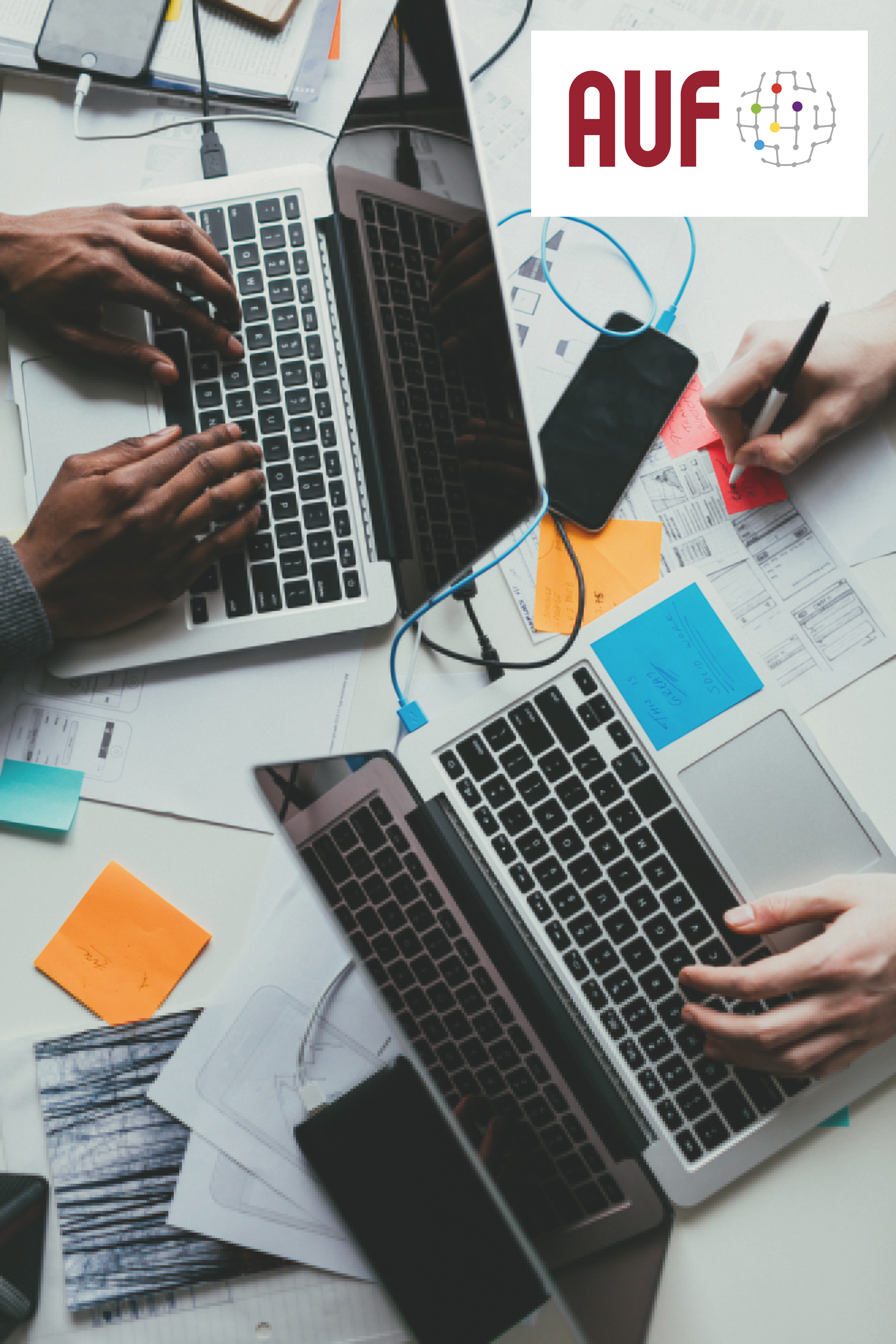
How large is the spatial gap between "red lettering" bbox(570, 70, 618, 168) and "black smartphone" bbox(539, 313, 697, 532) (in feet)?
0.67

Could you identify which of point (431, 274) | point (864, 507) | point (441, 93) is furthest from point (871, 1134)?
point (441, 93)

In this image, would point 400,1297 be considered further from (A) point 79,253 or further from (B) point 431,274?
(A) point 79,253

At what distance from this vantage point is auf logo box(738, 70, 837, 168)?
1.00 meters

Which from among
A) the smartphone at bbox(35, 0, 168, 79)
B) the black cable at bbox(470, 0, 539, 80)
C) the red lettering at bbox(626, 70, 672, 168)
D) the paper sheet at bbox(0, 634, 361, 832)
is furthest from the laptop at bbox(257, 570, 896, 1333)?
the smartphone at bbox(35, 0, 168, 79)

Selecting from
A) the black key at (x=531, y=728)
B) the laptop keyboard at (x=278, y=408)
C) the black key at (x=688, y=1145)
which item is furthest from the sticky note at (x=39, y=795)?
the black key at (x=688, y=1145)

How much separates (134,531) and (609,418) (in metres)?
0.52

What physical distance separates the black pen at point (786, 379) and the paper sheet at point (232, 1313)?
3.04 feet

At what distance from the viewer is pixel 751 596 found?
0.94m

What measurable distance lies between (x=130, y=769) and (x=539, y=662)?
1.44ft

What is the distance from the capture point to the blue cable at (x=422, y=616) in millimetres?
897

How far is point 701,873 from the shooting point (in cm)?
86

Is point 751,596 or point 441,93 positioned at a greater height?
point 441,93

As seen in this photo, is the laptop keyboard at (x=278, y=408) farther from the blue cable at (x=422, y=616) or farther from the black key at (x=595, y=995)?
the black key at (x=595, y=995)

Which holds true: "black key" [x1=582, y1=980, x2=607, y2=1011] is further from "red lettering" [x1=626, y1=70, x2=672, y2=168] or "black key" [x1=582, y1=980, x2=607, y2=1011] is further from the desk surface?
"red lettering" [x1=626, y1=70, x2=672, y2=168]
